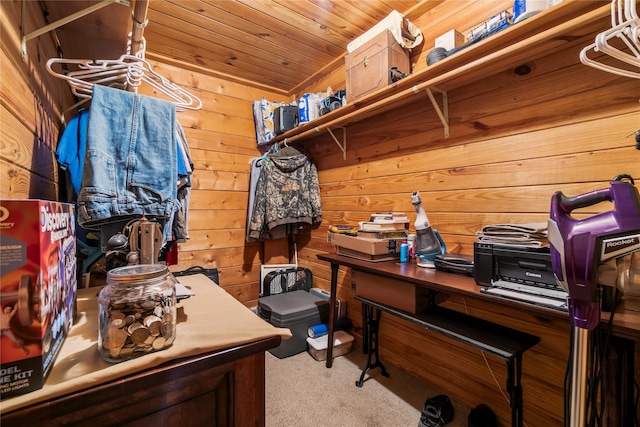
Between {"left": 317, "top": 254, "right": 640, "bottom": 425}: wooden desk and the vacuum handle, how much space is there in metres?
0.37

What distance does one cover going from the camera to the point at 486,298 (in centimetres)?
113

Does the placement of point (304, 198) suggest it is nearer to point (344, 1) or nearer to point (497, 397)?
point (344, 1)

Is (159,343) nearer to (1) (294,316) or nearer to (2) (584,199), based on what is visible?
(2) (584,199)

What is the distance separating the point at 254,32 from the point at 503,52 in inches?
69.1

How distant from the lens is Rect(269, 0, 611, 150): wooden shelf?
1.07 m

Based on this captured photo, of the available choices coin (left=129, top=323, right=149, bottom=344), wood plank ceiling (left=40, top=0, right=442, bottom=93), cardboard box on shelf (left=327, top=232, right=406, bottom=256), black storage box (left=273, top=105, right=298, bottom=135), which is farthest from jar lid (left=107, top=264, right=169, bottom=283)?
black storage box (left=273, top=105, right=298, bottom=135)

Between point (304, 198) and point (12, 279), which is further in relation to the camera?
point (304, 198)

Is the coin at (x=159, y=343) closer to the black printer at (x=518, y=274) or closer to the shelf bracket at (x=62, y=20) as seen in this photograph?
the shelf bracket at (x=62, y=20)

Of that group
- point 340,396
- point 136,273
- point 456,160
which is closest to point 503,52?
point 456,160

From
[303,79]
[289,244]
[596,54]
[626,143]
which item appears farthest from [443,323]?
[303,79]

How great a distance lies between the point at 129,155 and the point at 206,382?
0.84 metres

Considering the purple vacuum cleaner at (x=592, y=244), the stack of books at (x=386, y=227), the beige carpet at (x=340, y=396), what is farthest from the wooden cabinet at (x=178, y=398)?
the stack of books at (x=386, y=227)

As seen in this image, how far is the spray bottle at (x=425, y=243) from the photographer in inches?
64.2

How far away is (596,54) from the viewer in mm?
1225
